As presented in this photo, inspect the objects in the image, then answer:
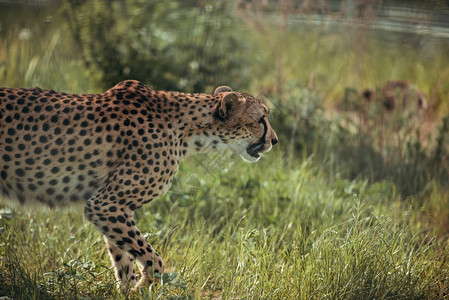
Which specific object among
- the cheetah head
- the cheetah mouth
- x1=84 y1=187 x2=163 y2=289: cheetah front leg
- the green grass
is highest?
the cheetah head

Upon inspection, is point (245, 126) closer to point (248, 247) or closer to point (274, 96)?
point (248, 247)

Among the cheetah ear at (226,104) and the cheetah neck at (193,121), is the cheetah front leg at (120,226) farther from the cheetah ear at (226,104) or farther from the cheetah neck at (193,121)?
the cheetah ear at (226,104)

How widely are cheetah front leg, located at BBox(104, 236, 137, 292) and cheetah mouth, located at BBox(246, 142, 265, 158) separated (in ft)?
3.11

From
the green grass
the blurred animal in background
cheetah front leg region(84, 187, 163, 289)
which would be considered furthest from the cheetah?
the blurred animal in background

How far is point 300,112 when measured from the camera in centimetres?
582

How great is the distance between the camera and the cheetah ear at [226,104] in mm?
3316

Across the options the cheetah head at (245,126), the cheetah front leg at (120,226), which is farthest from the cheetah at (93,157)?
the cheetah head at (245,126)

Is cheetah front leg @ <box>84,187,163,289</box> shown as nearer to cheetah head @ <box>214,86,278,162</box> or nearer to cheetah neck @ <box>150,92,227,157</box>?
cheetah neck @ <box>150,92,227,157</box>

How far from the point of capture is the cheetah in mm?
3088

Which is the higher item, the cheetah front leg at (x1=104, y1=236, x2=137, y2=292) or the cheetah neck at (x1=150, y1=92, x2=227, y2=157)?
the cheetah neck at (x1=150, y1=92, x2=227, y2=157)

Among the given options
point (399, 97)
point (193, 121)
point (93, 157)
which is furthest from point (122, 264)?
point (399, 97)

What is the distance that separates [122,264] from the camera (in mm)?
3355

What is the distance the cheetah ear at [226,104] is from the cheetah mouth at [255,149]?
25 cm

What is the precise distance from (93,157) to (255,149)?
0.97m
